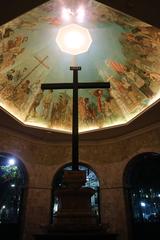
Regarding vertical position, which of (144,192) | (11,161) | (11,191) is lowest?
(144,192)

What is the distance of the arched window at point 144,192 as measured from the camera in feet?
35.9

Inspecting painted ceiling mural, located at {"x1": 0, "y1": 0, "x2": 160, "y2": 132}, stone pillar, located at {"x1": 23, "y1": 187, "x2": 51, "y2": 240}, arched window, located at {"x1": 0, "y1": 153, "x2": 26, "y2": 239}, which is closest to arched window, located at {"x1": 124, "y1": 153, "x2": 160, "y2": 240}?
painted ceiling mural, located at {"x1": 0, "y1": 0, "x2": 160, "y2": 132}

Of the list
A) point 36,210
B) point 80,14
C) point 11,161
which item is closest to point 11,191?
point 11,161

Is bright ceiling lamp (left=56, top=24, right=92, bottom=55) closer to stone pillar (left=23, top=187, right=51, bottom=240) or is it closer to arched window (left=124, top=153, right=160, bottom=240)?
arched window (left=124, top=153, right=160, bottom=240)

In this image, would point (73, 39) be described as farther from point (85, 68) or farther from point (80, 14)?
point (85, 68)

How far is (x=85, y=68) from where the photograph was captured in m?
12.3

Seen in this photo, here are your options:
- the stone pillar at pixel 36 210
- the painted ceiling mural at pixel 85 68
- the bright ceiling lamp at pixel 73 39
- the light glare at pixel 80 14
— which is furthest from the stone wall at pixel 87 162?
the light glare at pixel 80 14

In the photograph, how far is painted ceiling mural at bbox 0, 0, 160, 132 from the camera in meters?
9.77

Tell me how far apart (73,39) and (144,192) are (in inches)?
335

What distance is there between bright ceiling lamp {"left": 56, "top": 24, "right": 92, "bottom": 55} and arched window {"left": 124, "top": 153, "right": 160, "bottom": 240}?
20.8 ft

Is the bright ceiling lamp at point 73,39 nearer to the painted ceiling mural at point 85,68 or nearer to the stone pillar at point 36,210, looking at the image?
the painted ceiling mural at point 85,68

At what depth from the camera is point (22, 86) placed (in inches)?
474

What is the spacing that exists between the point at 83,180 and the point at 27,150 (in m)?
7.49

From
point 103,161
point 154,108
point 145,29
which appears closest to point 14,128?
point 103,161
